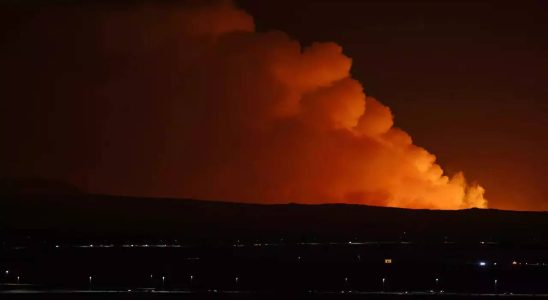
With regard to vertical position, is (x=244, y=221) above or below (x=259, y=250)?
above

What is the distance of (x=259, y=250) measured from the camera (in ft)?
253

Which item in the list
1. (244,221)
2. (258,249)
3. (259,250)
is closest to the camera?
(259,250)

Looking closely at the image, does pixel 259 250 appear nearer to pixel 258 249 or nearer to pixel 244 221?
pixel 258 249

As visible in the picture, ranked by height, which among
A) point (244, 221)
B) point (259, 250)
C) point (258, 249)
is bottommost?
point (259, 250)

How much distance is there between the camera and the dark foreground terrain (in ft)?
182

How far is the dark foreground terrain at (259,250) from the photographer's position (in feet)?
182

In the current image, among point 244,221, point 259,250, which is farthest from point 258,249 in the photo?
point 244,221

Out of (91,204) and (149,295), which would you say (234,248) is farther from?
(91,204)

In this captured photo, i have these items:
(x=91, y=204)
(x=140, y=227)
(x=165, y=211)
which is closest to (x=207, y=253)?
(x=140, y=227)

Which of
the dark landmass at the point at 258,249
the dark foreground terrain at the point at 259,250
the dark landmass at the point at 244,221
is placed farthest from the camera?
the dark landmass at the point at 244,221

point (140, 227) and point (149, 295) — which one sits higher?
point (140, 227)

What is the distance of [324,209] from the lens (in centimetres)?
11225

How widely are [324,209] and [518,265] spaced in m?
46.3

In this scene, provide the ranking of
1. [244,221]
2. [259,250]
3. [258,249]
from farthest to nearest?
[244,221], [258,249], [259,250]
